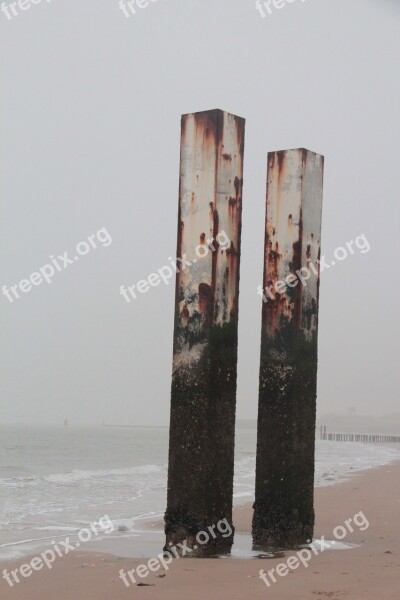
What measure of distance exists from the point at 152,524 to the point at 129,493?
6868mm

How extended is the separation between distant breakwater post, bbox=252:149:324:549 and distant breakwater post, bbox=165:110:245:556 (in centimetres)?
66

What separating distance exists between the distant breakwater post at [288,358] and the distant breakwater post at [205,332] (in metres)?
0.66

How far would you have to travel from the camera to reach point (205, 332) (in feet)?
23.4

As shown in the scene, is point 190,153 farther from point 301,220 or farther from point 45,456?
point 45,456

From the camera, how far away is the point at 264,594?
582 centimetres

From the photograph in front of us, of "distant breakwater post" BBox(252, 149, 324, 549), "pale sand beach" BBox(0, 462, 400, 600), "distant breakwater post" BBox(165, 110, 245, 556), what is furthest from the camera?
"distant breakwater post" BBox(252, 149, 324, 549)

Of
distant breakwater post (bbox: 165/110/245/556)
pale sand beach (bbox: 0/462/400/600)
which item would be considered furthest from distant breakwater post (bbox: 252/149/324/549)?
distant breakwater post (bbox: 165/110/245/556)

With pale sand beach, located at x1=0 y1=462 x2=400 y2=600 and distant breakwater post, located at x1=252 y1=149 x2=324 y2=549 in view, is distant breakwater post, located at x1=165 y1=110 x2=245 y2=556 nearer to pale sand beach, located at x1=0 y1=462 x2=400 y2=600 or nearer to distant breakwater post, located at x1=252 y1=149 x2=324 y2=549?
pale sand beach, located at x1=0 y1=462 x2=400 y2=600

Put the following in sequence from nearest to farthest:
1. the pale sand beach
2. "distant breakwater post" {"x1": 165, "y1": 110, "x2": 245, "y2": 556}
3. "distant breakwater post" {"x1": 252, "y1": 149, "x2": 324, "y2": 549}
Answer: the pale sand beach → "distant breakwater post" {"x1": 165, "y1": 110, "x2": 245, "y2": 556} → "distant breakwater post" {"x1": 252, "y1": 149, "x2": 324, "y2": 549}

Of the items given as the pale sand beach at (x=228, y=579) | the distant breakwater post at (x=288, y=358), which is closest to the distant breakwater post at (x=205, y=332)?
the pale sand beach at (x=228, y=579)

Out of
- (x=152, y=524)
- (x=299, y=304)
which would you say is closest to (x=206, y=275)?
(x=299, y=304)

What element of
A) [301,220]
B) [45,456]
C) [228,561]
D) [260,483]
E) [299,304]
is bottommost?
[45,456]

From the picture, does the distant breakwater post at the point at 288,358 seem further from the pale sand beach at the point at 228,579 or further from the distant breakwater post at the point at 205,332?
the distant breakwater post at the point at 205,332

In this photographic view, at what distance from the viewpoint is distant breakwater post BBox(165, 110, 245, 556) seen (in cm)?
705
